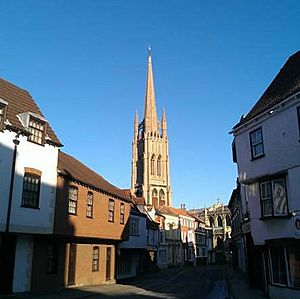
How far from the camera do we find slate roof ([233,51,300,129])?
1847 centimetres

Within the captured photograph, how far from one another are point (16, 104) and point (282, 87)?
50.1ft

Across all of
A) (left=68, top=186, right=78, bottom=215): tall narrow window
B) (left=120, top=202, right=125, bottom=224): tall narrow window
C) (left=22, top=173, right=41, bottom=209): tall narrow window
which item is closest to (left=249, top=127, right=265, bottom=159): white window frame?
(left=22, top=173, right=41, bottom=209): tall narrow window

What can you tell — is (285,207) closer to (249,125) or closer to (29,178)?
(249,125)

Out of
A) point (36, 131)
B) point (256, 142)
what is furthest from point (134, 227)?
point (256, 142)

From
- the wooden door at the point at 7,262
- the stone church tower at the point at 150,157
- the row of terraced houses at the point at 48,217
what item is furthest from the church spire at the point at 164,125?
the wooden door at the point at 7,262

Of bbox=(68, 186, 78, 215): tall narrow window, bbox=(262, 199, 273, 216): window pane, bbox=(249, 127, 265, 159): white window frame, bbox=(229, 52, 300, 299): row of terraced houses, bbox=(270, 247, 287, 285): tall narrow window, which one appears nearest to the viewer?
bbox=(229, 52, 300, 299): row of terraced houses

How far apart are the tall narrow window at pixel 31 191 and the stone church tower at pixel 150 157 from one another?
290 feet

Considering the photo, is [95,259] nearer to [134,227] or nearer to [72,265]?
[72,265]

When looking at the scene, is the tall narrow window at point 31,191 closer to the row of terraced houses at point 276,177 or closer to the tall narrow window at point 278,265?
the row of terraced houses at point 276,177

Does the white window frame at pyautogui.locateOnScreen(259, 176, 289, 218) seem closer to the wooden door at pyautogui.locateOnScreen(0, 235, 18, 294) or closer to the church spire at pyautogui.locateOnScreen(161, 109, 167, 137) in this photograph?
the wooden door at pyautogui.locateOnScreen(0, 235, 18, 294)

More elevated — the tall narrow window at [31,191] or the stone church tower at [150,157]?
the stone church tower at [150,157]

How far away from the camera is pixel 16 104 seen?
896 inches

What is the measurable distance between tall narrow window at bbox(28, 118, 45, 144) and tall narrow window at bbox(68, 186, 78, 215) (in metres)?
4.73

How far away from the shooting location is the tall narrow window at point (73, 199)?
25814mm
